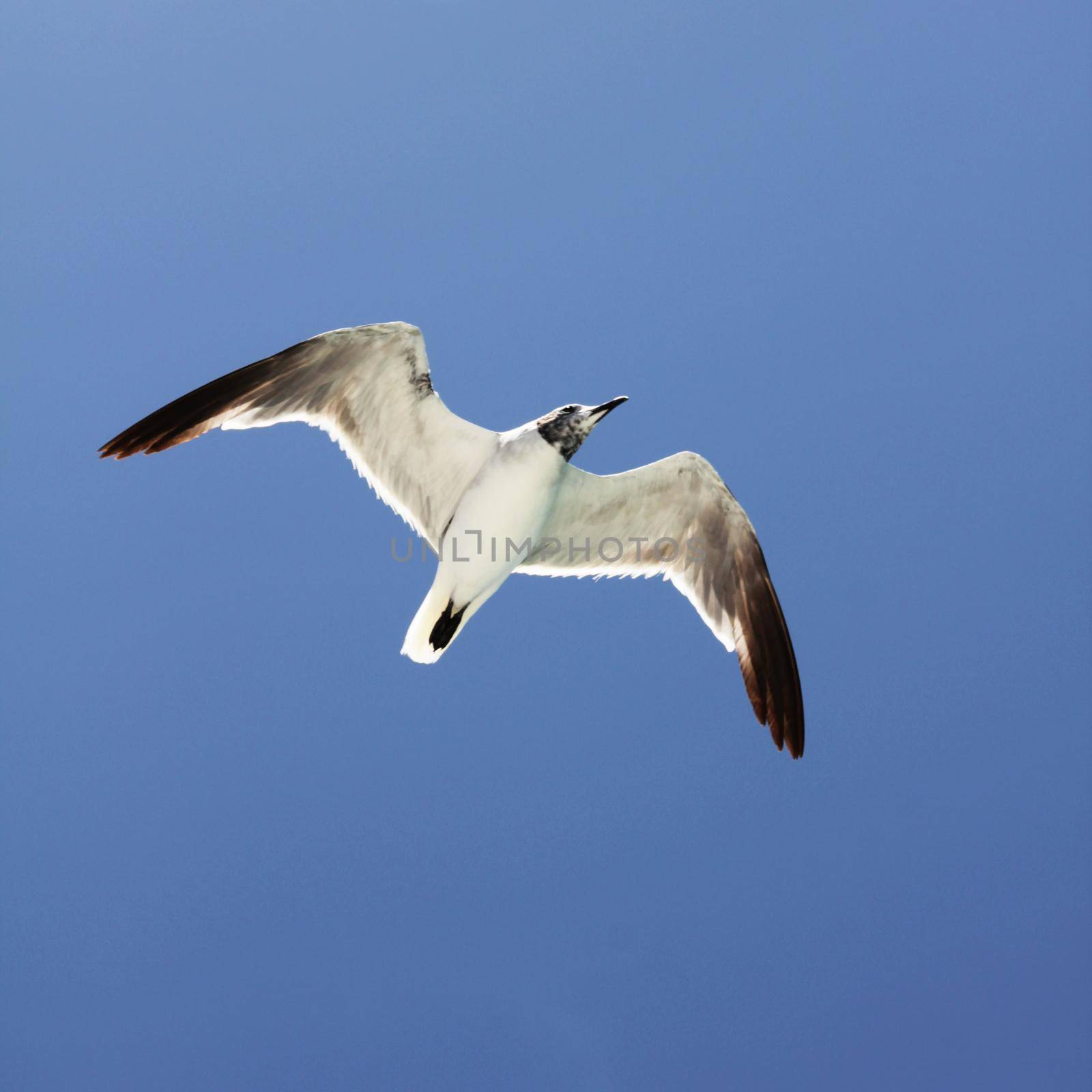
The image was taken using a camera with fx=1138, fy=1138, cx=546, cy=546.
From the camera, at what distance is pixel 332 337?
6.48 m

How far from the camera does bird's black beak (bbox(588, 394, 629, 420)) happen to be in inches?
270

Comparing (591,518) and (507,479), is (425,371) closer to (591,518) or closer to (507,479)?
(507,479)

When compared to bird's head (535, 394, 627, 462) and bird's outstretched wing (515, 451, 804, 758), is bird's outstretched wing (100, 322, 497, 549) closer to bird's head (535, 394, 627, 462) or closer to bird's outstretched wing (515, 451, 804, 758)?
bird's head (535, 394, 627, 462)

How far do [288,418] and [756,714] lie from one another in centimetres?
347

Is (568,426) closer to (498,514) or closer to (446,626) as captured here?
(498,514)

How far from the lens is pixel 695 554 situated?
295 inches

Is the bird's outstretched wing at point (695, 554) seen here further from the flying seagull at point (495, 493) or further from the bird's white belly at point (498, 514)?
the bird's white belly at point (498, 514)

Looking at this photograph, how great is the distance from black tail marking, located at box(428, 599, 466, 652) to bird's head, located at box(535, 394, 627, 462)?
113 cm

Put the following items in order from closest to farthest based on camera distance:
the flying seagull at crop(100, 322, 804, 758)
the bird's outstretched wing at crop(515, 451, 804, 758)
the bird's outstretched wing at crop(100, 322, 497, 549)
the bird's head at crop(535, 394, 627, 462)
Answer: the bird's outstretched wing at crop(100, 322, 497, 549) < the flying seagull at crop(100, 322, 804, 758) < the bird's head at crop(535, 394, 627, 462) < the bird's outstretched wing at crop(515, 451, 804, 758)

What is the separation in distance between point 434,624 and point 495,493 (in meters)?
0.87

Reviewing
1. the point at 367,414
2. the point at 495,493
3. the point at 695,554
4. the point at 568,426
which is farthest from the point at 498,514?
the point at 695,554

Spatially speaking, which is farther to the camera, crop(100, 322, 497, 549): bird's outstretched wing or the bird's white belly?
the bird's white belly

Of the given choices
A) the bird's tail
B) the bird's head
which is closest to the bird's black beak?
the bird's head

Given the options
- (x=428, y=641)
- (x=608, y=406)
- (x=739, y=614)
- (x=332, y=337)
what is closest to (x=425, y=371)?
(x=332, y=337)
